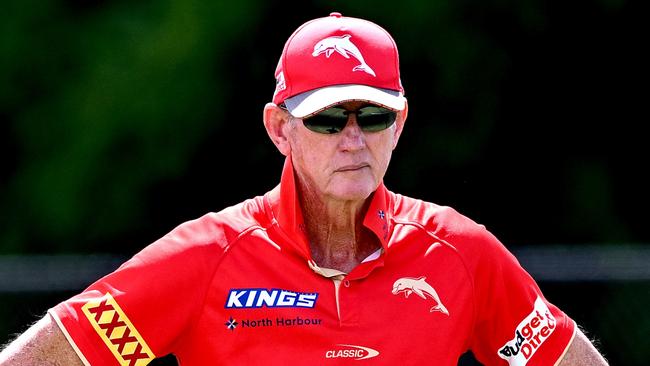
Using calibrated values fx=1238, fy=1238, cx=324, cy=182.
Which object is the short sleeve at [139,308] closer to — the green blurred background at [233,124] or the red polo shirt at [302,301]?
the red polo shirt at [302,301]

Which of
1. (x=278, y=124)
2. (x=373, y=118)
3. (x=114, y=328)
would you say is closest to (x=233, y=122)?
(x=278, y=124)

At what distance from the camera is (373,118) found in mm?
3250

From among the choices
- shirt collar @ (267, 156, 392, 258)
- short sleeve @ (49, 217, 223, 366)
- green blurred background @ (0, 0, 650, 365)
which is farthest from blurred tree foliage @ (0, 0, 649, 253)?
short sleeve @ (49, 217, 223, 366)

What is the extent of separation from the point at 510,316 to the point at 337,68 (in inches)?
32.5

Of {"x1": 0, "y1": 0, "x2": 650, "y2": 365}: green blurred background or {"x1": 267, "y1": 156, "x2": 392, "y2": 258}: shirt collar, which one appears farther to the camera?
{"x1": 0, "y1": 0, "x2": 650, "y2": 365}: green blurred background

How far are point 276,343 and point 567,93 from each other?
4.56 metres

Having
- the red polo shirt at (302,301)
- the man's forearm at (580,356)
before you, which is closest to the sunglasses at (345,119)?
the red polo shirt at (302,301)

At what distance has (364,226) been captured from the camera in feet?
11.2

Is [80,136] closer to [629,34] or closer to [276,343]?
[629,34]

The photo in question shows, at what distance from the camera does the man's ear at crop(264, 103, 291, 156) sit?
11.1 feet

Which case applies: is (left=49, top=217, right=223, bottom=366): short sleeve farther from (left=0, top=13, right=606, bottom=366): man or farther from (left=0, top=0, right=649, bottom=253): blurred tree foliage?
(left=0, top=0, right=649, bottom=253): blurred tree foliage

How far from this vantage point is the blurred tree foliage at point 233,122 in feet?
23.1

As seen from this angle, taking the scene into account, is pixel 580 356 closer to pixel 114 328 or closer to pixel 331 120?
pixel 331 120

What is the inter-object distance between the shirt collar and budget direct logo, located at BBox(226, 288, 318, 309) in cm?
12
